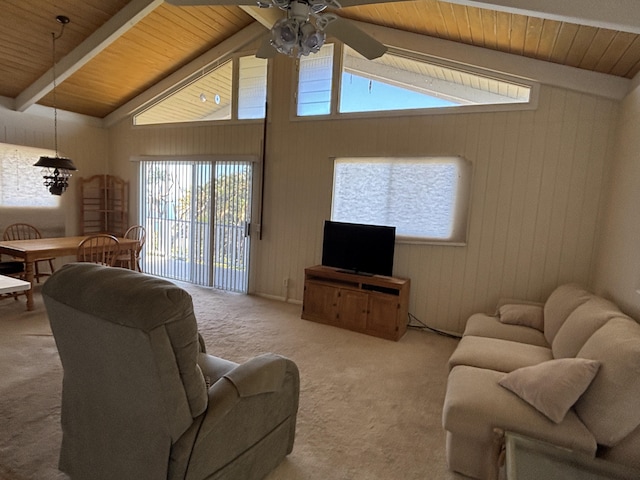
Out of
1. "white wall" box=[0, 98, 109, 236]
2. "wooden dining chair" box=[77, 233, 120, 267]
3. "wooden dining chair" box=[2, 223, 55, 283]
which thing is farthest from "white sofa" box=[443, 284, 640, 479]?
"white wall" box=[0, 98, 109, 236]

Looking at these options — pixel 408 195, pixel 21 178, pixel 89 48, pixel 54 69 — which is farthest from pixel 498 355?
pixel 21 178

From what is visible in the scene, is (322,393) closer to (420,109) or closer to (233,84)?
(420,109)

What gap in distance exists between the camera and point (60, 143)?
587 cm

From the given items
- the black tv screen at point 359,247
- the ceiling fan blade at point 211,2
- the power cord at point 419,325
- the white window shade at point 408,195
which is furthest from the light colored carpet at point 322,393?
the ceiling fan blade at point 211,2

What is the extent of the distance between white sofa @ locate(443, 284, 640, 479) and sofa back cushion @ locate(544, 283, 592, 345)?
1.40ft

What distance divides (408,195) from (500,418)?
2804 mm

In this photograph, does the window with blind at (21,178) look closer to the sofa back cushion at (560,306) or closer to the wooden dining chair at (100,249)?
the wooden dining chair at (100,249)

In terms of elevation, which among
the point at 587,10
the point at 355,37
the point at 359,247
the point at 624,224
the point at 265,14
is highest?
the point at 265,14

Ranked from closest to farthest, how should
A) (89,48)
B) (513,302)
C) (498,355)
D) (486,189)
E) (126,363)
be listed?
1. (126,363)
2. (498,355)
3. (513,302)
4. (486,189)
5. (89,48)

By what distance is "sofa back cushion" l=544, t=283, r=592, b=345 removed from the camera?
9.37 feet

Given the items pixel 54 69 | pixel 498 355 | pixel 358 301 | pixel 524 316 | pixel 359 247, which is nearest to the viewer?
pixel 498 355

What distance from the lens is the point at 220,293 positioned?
5449mm

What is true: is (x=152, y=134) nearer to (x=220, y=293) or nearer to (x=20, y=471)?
(x=220, y=293)

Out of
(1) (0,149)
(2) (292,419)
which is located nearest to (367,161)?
(2) (292,419)
